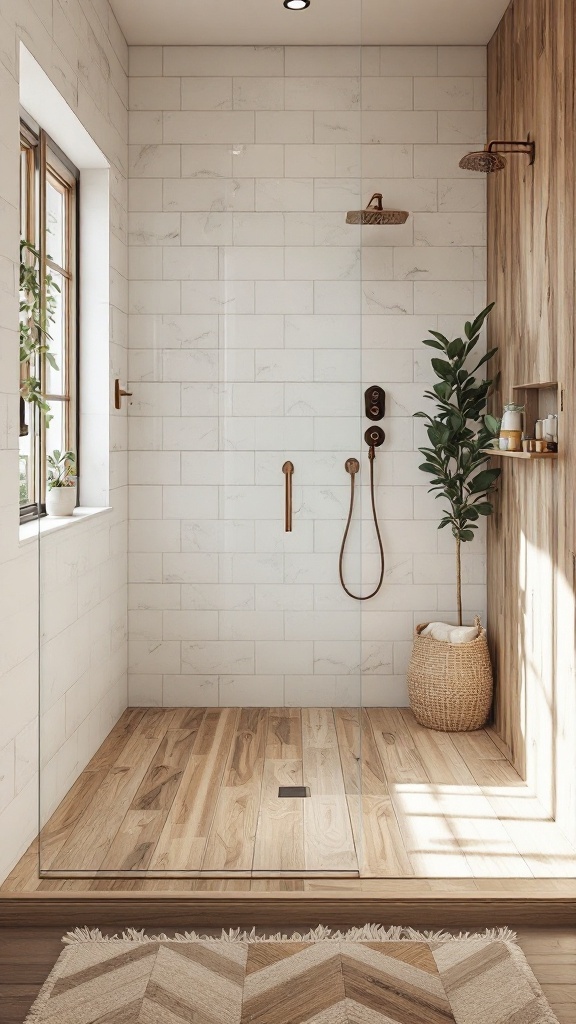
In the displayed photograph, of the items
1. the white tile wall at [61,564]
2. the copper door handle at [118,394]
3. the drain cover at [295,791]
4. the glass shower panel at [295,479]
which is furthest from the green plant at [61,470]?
the drain cover at [295,791]

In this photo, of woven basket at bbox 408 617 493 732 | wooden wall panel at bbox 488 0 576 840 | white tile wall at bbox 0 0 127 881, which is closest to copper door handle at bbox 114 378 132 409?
white tile wall at bbox 0 0 127 881

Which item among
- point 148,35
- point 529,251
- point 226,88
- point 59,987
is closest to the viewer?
point 59,987

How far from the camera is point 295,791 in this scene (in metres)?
2.65

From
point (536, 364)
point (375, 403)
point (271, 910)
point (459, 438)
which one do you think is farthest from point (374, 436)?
point (271, 910)

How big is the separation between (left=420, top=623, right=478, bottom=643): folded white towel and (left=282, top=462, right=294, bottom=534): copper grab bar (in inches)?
56.7

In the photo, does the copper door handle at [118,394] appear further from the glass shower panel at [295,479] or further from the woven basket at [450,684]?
the woven basket at [450,684]

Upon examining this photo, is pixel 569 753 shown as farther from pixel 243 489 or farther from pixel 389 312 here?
pixel 389 312

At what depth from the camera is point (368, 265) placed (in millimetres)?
4105

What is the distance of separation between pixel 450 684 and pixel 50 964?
2.02m

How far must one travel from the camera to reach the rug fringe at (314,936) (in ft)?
7.67

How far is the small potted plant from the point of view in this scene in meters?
3.00

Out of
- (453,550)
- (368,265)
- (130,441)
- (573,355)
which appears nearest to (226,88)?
(130,441)

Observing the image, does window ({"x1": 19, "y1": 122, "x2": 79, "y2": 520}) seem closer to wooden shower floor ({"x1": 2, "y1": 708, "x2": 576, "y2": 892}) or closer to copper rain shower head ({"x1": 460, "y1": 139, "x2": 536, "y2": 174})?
wooden shower floor ({"x1": 2, "y1": 708, "x2": 576, "y2": 892})

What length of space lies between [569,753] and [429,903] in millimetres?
732
